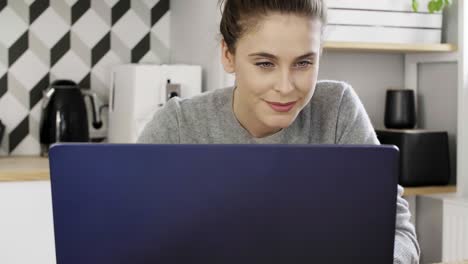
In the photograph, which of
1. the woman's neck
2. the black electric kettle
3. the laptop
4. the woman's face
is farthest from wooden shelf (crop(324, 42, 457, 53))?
the laptop

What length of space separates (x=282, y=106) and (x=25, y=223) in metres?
1.33

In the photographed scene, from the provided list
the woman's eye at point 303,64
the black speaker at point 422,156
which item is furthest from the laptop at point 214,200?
the black speaker at point 422,156

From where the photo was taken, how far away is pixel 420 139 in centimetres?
261

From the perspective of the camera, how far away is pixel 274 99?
1.22 m

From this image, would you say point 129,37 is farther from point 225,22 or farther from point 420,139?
point 225,22

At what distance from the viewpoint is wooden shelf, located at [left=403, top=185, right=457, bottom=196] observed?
256cm

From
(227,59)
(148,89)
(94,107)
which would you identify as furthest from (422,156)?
(227,59)

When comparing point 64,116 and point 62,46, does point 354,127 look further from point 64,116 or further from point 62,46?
point 62,46

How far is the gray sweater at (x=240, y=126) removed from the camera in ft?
4.59

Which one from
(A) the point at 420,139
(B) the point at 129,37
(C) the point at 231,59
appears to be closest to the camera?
(C) the point at 231,59

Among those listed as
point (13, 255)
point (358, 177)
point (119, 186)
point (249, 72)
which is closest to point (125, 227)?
point (119, 186)

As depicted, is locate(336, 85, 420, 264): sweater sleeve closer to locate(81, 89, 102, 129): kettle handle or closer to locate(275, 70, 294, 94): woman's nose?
locate(275, 70, 294, 94): woman's nose

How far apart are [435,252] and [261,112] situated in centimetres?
170

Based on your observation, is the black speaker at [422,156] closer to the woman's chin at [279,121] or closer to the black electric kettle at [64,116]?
the black electric kettle at [64,116]
